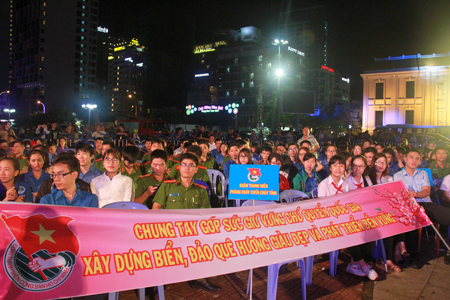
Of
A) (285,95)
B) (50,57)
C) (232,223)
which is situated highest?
(50,57)

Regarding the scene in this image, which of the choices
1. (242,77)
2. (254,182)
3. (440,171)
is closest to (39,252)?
(254,182)

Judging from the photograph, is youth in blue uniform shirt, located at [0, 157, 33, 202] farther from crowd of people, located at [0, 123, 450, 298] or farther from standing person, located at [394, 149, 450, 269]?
standing person, located at [394, 149, 450, 269]

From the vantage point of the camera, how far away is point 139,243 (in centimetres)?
297

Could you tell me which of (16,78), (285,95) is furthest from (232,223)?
(16,78)

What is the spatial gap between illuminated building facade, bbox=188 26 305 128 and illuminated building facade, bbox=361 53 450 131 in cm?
3194

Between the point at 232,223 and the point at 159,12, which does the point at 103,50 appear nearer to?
the point at 159,12

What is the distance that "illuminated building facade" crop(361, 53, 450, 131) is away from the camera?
45.2 m

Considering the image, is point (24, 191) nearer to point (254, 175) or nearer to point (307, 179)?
point (254, 175)

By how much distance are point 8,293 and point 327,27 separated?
166144mm

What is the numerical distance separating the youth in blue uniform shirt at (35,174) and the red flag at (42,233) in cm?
269

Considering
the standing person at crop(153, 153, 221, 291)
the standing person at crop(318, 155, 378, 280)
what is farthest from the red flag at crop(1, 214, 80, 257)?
the standing person at crop(318, 155, 378, 280)

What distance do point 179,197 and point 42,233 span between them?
1.90 metres

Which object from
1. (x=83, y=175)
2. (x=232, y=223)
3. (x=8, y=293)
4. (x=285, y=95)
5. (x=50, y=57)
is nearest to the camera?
(x=8, y=293)

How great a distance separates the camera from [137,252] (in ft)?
9.61
